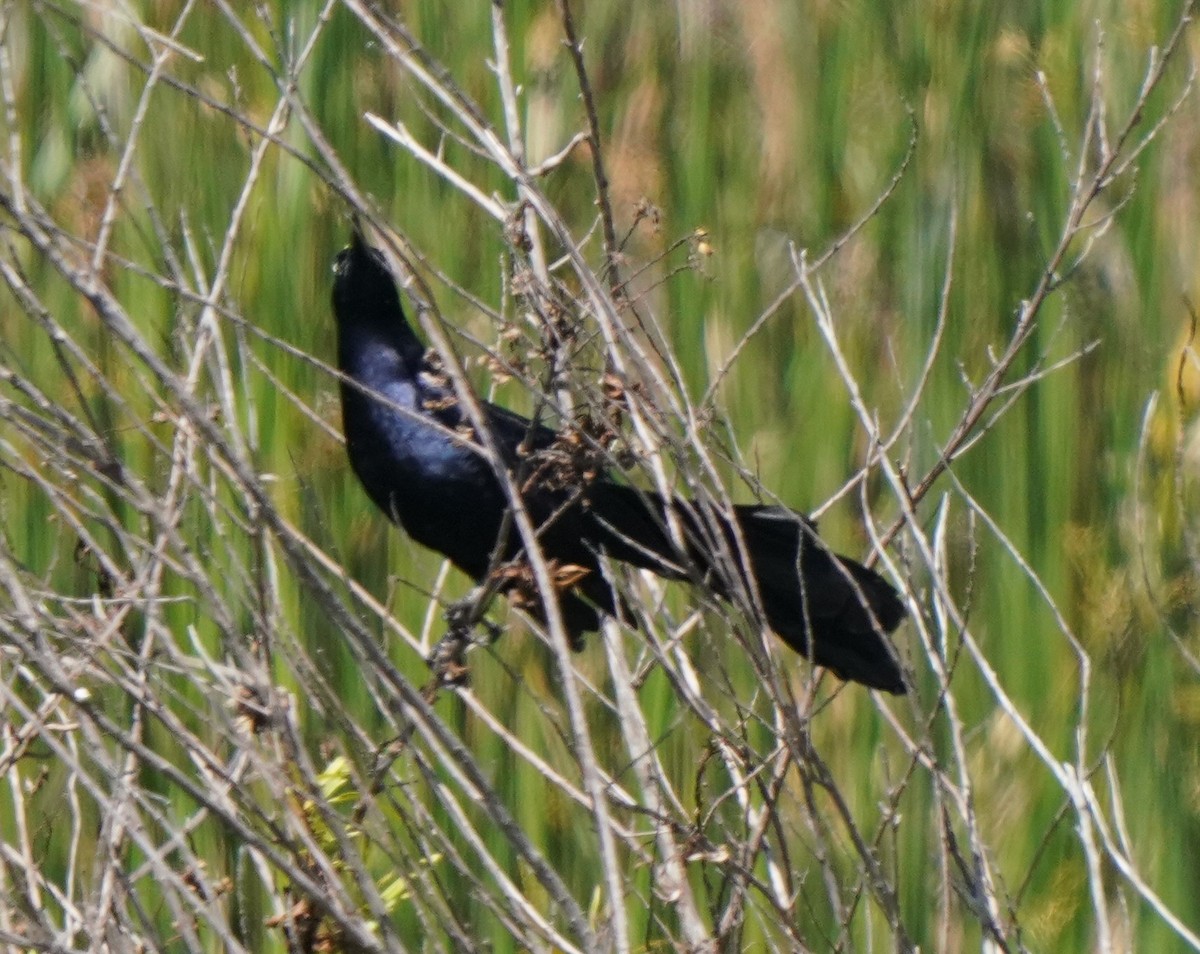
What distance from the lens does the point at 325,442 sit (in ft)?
9.46

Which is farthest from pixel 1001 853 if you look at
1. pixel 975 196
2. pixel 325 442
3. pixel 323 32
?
pixel 323 32

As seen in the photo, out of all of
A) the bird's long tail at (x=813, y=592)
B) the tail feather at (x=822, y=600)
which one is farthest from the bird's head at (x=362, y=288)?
the tail feather at (x=822, y=600)

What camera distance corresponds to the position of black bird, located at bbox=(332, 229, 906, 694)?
209cm

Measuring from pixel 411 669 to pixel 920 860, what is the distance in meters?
0.83

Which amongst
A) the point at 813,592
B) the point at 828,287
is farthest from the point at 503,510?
the point at 828,287

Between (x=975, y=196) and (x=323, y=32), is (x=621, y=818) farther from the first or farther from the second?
(x=323, y=32)

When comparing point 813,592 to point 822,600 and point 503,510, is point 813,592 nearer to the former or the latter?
point 822,600

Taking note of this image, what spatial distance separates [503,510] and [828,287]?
0.73 metres

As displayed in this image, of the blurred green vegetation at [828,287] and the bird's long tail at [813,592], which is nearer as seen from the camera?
the bird's long tail at [813,592]

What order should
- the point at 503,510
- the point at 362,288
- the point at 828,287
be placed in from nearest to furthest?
the point at 503,510 → the point at 828,287 → the point at 362,288

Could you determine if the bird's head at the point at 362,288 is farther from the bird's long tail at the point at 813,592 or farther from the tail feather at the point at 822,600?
the tail feather at the point at 822,600

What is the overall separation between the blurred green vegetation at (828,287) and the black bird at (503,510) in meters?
0.10

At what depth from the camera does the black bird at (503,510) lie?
2094 millimetres

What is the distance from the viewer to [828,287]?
8.80 ft
